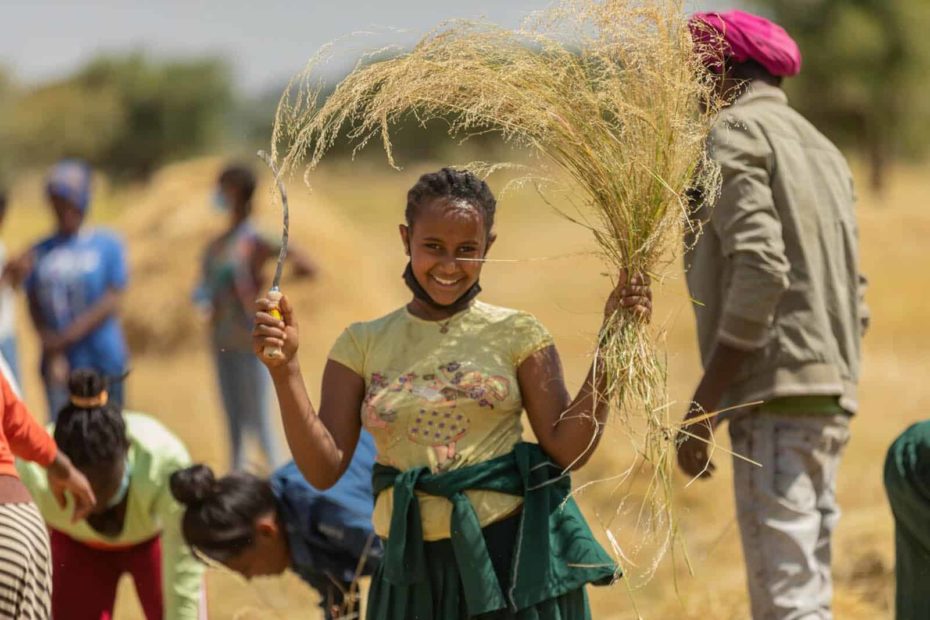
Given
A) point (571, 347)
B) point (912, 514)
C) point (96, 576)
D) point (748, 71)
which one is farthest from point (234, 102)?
point (912, 514)

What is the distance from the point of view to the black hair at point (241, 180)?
24.5 feet

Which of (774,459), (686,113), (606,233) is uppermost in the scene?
(686,113)

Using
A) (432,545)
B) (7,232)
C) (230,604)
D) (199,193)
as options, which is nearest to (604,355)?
(432,545)

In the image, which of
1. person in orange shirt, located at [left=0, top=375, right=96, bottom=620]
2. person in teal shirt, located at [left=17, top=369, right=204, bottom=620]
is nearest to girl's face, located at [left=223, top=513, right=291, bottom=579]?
person in teal shirt, located at [left=17, top=369, right=204, bottom=620]

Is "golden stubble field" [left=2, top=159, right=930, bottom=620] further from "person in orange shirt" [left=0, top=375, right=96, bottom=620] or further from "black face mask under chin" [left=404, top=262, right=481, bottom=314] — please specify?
"person in orange shirt" [left=0, top=375, right=96, bottom=620]

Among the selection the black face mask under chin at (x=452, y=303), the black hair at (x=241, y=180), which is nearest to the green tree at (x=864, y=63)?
the black hair at (x=241, y=180)

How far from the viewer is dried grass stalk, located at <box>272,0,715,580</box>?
3.13 metres

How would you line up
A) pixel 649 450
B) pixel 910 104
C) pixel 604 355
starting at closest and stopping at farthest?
pixel 604 355
pixel 649 450
pixel 910 104

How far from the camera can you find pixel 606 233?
321 cm

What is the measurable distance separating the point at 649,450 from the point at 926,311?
13.0m

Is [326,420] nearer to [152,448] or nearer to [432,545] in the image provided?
[432,545]

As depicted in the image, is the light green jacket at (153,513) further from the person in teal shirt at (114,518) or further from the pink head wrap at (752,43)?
the pink head wrap at (752,43)

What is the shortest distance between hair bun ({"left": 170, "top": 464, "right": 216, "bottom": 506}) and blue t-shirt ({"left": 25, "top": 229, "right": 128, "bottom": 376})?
11.0ft

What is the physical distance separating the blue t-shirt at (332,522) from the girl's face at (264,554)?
1.3 inches
